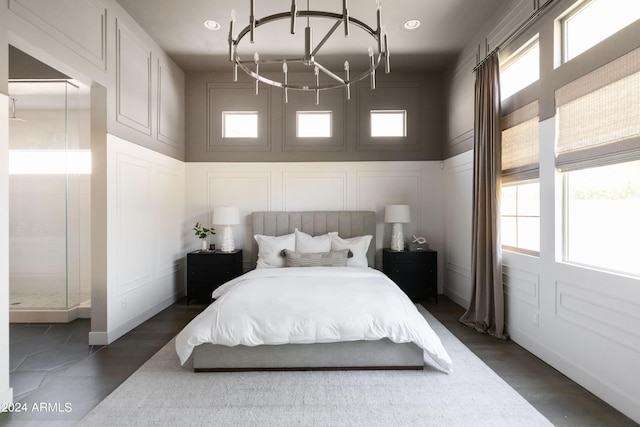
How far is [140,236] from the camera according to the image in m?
3.89

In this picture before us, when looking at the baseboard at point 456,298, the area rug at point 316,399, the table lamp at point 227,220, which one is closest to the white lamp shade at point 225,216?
the table lamp at point 227,220

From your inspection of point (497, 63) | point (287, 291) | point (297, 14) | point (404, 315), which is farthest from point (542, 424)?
point (497, 63)

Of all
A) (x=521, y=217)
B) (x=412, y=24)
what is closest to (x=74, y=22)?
(x=412, y=24)

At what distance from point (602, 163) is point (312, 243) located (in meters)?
3.07

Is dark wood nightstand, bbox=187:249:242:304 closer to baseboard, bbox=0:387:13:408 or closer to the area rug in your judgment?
the area rug

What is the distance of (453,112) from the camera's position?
4742 mm

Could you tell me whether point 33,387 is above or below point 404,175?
below

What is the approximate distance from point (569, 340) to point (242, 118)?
4802 millimetres

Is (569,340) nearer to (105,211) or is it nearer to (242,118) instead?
(105,211)

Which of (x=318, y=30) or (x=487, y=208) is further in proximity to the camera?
(x=318, y=30)

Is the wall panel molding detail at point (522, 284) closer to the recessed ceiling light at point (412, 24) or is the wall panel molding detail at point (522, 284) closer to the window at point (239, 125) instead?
the recessed ceiling light at point (412, 24)

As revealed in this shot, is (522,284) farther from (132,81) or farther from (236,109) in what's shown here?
(132,81)

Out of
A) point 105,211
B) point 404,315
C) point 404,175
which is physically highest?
point 404,175

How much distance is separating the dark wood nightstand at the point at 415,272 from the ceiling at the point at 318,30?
9.05ft
